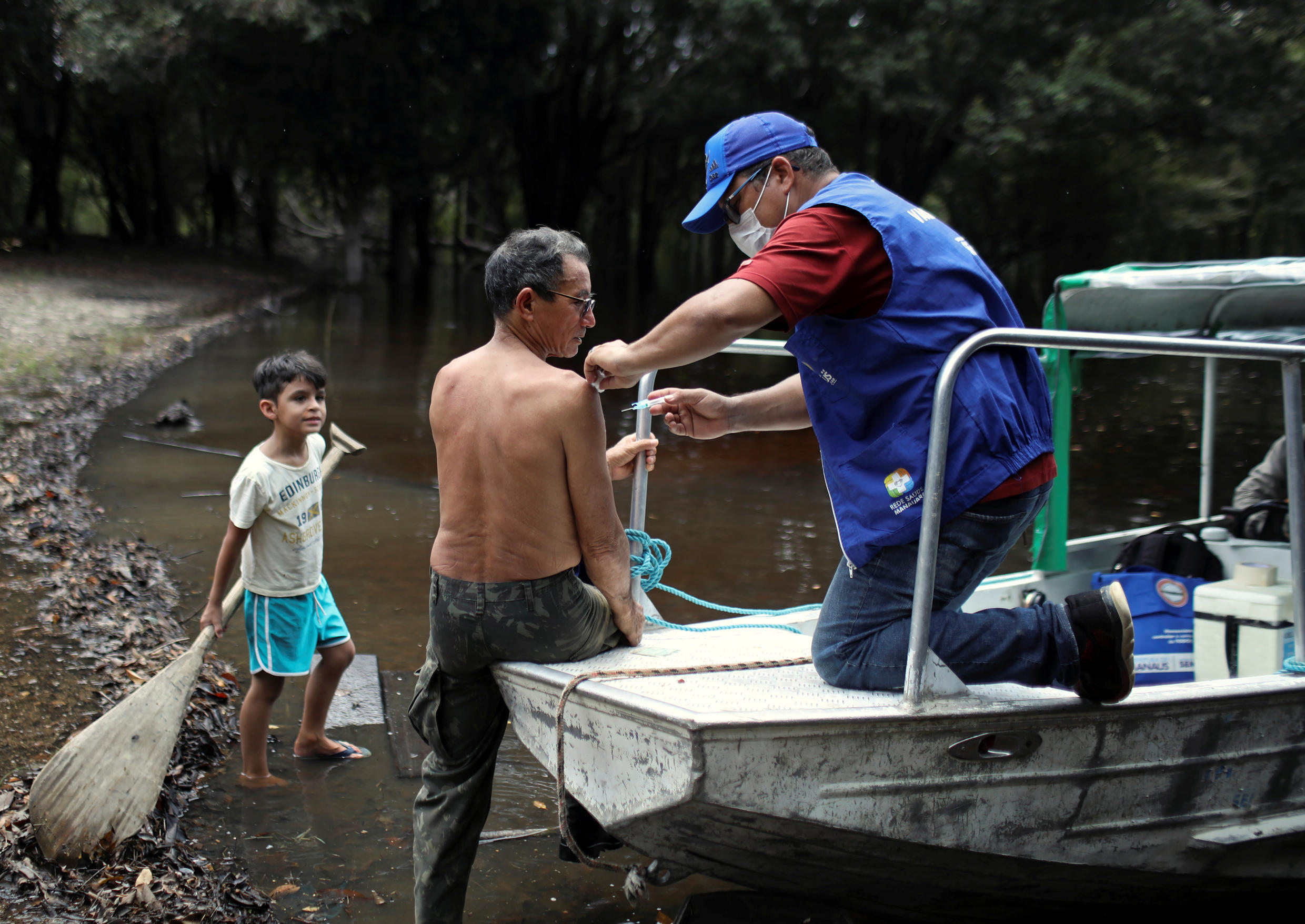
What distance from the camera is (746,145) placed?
2.67 metres

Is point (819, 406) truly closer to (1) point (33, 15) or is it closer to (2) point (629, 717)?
(2) point (629, 717)

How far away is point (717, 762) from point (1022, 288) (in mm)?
33541

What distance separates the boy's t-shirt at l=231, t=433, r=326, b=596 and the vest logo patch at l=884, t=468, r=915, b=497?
215 cm

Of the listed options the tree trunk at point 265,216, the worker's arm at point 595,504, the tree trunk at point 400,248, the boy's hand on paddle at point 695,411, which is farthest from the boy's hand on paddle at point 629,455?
the tree trunk at point 265,216

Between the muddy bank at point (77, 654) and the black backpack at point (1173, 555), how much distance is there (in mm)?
3589

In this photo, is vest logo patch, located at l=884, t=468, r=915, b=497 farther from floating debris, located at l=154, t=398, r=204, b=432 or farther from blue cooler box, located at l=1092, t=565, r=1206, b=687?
floating debris, located at l=154, t=398, r=204, b=432

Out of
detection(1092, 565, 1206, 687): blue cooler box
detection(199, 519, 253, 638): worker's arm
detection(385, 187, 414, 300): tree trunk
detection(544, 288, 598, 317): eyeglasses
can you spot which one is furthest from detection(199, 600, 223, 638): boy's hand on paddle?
detection(385, 187, 414, 300): tree trunk

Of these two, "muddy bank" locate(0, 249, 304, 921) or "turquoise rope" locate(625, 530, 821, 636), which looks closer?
"muddy bank" locate(0, 249, 304, 921)

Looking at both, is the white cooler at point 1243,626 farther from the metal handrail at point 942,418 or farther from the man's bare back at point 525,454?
the man's bare back at point 525,454

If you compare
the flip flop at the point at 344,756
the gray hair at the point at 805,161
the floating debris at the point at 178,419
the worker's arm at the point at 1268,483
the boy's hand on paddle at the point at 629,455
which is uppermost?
the gray hair at the point at 805,161

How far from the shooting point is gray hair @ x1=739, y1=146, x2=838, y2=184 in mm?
2678

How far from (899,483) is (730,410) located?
2.54ft

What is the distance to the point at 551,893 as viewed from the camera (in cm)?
329

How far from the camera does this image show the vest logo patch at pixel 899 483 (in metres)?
2.50
